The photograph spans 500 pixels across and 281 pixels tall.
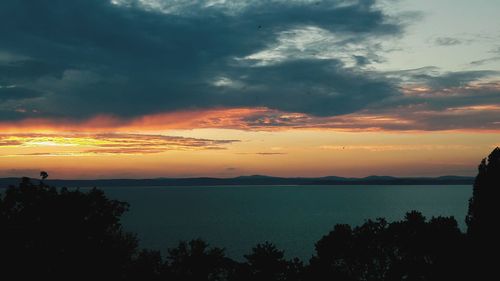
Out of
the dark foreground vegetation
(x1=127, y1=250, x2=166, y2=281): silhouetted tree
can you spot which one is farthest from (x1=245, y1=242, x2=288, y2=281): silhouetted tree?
(x1=127, y1=250, x2=166, y2=281): silhouetted tree

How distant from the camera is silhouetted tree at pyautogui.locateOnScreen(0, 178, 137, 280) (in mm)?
27609

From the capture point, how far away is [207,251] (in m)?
43.3

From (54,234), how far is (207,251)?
673 inches

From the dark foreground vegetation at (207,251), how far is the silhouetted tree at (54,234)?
53 mm

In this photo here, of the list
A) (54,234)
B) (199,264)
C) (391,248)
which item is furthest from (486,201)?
(54,234)

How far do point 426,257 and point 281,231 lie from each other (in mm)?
144809

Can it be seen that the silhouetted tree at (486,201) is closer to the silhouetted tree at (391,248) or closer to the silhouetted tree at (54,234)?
the silhouetted tree at (391,248)

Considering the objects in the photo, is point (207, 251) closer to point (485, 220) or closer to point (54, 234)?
point (54, 234)

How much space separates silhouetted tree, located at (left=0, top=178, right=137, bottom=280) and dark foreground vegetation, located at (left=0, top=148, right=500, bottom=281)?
5 cm

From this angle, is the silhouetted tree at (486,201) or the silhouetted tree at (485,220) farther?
the silhouetted tree at (486,201)

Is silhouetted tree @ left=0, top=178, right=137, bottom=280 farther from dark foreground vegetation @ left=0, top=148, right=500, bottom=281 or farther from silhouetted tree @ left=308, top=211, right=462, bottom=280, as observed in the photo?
silhouetted tree @ left=308, top=211, right=462, bottom=280

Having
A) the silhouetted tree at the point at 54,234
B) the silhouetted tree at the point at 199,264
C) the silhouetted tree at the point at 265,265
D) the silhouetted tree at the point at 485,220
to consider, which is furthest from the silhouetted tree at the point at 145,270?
the silhouetted tree at the point at 485,220

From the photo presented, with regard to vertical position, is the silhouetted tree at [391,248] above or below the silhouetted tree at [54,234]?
below

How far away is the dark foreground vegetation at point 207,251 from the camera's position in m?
28.2
